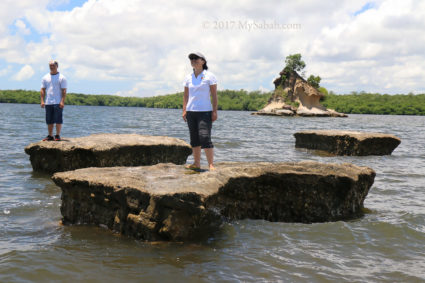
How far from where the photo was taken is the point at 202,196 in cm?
453

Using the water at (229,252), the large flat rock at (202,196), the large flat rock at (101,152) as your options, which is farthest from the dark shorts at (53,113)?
the large flat rock at (202,196)

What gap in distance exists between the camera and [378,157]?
12953 millimetres

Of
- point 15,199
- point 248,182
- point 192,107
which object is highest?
point 192,107

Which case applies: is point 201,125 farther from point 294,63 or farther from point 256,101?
point 256,101

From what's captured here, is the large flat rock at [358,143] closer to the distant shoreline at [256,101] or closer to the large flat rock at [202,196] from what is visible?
the large flat rock at [202,196]

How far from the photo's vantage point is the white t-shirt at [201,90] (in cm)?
577

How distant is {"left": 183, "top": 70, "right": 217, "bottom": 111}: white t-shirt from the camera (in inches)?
227

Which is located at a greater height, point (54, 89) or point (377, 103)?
point (377, 103)

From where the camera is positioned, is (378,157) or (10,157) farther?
(378,157)

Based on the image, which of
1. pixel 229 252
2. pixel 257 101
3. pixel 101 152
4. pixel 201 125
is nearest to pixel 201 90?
pixel 201 125

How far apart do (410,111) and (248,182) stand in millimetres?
114549

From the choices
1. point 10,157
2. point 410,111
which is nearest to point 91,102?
point 410,111

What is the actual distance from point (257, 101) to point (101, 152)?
5688 inches

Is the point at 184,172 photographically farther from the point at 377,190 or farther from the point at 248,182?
the point at 377,190
